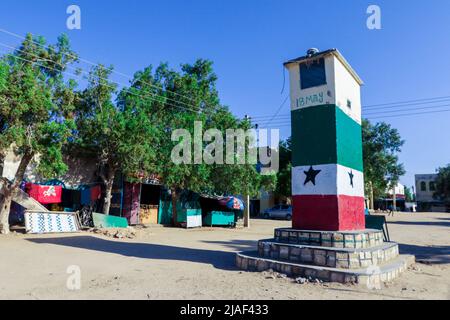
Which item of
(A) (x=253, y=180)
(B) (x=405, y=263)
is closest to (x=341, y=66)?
(B) (x=405, y=263)

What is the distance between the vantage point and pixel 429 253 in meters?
11.4

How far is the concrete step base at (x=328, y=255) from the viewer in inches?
279

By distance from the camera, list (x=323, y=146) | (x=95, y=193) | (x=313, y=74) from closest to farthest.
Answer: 1. (x=323, y=146)
2. (x=313, y=74)
3. (x=95, y=193)

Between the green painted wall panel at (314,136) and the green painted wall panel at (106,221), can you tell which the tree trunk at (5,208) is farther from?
the green painted wall panel at (314,136)

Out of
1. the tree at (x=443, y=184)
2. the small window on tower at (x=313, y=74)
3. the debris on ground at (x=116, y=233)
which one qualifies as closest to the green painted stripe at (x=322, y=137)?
the small window on tower at (x=313, y=74)

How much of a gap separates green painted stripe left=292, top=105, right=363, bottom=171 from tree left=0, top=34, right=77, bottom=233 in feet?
30.9

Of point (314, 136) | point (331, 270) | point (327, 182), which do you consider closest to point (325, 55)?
point (314, 136)

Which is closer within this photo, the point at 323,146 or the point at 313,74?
the point at 323,146

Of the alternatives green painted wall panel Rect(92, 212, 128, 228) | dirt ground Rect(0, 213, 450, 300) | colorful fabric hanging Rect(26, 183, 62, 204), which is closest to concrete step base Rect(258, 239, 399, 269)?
dirt ground Rect(0, 213, 450, 300)

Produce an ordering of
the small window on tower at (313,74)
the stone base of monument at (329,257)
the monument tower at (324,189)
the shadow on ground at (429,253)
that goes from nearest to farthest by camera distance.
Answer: the stone base of monument at (329,257)
the monument tower at (324,189)
the small window on tower at (313,74)
the shadow on ground at (429,253)

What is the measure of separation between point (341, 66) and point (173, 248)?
24.9ft

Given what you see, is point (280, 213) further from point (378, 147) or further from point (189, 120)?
point (189, 120)

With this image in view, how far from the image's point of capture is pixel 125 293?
5.92 meters

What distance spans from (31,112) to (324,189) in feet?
36.2
